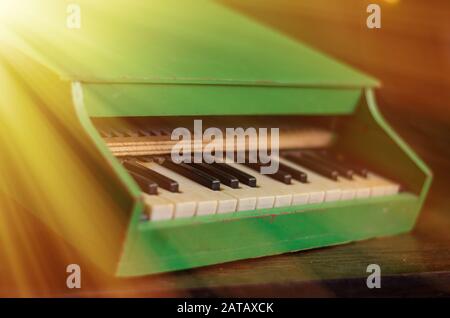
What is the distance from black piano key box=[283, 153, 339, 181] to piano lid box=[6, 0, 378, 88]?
0.80ft

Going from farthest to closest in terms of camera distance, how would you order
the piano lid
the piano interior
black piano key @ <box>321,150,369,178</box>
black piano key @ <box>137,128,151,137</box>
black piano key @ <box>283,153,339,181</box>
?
black piano key @ <box>321,150,369,178</box> < black piano key @ <box>283,153,339,181</box> < black piano key @ <box>137,128,151,137</box> < the piano lid < the piano interior

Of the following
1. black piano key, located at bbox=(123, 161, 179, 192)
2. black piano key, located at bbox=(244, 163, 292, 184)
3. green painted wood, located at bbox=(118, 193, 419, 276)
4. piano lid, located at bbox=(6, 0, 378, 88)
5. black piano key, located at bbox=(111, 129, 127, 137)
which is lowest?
green painted wood, located at bbox=(118, 193, 419, 276)

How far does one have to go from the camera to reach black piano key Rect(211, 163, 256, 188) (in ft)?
5.68

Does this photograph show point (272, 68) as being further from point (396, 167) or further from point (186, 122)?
point (396, 167)

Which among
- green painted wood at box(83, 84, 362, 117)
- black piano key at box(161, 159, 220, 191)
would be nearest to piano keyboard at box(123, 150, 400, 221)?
black piano key at box(161, 159, 220, 191)

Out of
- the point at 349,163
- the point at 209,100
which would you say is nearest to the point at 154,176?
the point at 209,100

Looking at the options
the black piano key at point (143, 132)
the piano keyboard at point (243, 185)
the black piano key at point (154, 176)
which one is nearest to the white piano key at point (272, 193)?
the piano keyboard at point (243, 185)

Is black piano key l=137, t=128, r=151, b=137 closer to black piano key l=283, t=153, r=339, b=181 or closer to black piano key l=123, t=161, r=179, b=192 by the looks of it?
black piano key l=123, t=161, r=179, b=192

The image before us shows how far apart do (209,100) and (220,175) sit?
0.24 metres

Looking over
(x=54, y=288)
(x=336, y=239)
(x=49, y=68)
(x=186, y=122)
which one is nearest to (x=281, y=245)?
(x=336, y=239)

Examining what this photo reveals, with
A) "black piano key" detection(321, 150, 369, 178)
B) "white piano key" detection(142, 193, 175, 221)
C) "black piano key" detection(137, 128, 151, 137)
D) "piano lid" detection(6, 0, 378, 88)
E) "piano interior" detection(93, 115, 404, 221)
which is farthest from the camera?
"black piano key" detection(321, 150, 369, 178)

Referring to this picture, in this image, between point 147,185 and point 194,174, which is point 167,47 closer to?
point 194,174

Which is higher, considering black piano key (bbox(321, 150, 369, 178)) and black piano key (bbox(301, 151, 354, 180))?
black piano key (bbox(301, 151, 354, 180))

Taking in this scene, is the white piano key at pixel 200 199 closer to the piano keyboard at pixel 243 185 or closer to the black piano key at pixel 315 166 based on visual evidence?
the piano keyboard at pixel 243 185
